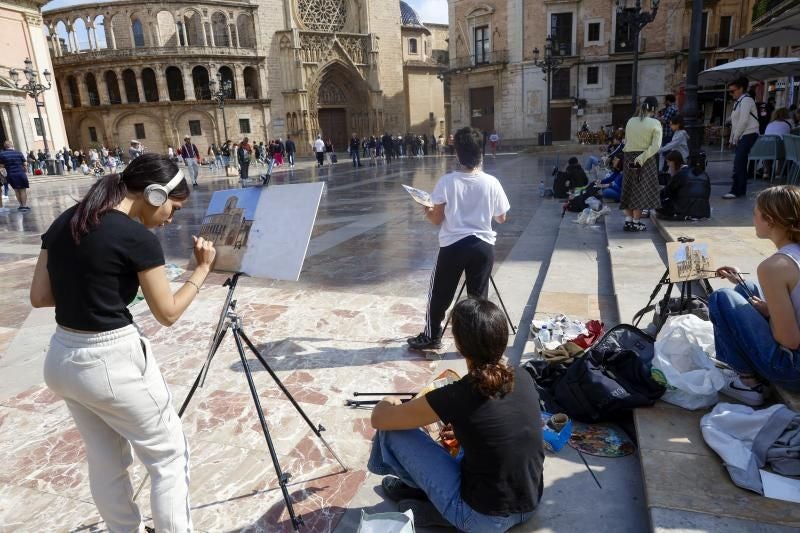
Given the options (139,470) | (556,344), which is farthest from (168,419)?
(556,344)

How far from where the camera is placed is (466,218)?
3.80 meters

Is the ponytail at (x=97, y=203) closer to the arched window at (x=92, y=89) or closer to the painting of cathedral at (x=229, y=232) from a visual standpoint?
the painting of cathedral at (x=229, y=232)

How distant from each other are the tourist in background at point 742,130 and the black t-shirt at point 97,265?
31.0 feet

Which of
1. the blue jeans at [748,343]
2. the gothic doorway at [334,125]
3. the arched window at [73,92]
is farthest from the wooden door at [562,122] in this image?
the blue jeans at [748,343]

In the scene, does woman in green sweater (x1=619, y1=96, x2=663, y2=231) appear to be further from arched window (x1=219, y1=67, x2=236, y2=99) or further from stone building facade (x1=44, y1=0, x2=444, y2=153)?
arched window (x1=219, y1=67, x2=236, y2=99)

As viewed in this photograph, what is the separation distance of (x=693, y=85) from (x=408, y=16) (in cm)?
4345

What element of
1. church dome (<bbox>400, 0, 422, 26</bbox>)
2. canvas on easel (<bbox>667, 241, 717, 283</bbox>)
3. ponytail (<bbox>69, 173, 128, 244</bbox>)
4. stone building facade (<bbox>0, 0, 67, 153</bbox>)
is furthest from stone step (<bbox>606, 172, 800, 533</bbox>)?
church dome (<bbox>400, 0, 422, 26</bbox>)

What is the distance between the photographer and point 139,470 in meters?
2.94

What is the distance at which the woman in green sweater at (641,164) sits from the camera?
6848 mm

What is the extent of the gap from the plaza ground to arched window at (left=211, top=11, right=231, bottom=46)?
35.5 m

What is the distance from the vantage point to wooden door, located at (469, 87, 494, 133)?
118ft

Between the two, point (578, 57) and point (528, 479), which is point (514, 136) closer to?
point (578, 57)

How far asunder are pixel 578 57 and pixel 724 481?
1393 inches

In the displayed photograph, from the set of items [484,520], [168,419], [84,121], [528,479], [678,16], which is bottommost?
[484,520]
